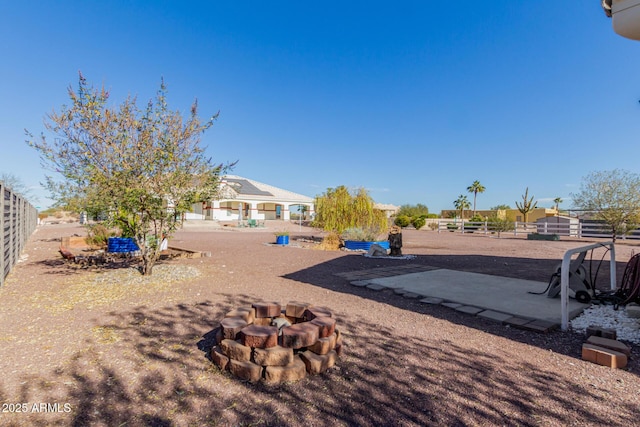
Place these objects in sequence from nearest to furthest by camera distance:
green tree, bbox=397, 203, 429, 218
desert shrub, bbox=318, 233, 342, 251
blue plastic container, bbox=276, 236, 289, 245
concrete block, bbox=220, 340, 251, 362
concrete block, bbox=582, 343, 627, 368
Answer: concrete block, bbox=220, 340, 251, 362 < concrete block, bbox=582, 343, 627, 368 < desert shrub, bbox=318, 233, 342, 251 < blue plastic container, bbox=276, 236, 289, 245 < green tree, bbox=397, 203, 429, 218

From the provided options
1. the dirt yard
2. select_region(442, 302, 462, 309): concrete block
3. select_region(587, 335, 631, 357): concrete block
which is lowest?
the dirt yard

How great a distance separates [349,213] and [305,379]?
12.1 metres

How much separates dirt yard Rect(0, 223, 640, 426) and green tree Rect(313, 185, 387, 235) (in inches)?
366

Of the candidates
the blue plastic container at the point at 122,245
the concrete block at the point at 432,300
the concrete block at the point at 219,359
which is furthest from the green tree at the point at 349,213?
the concrete block at the point at 219,359

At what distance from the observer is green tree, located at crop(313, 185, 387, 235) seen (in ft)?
47.5

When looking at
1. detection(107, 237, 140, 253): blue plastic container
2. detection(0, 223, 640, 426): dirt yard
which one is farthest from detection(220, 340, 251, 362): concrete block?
detection(107, 237, 140, 253): blue plastic container

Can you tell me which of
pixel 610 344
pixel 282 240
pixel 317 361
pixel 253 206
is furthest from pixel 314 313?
pixel 253 206

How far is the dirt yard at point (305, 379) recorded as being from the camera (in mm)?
2230

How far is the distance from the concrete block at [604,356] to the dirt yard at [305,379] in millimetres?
82

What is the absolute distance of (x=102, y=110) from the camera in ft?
20.4

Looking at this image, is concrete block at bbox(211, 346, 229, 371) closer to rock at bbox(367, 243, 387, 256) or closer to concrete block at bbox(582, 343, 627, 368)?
concrete block at bbox(582, 343, 627, 368)

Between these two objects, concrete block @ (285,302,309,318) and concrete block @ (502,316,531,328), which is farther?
concrete block @ (502,316,531,328)

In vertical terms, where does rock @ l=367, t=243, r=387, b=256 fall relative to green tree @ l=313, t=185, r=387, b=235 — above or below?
below

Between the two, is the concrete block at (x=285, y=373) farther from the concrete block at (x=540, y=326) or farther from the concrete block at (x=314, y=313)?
the concrete block at (x=540, y=326)
